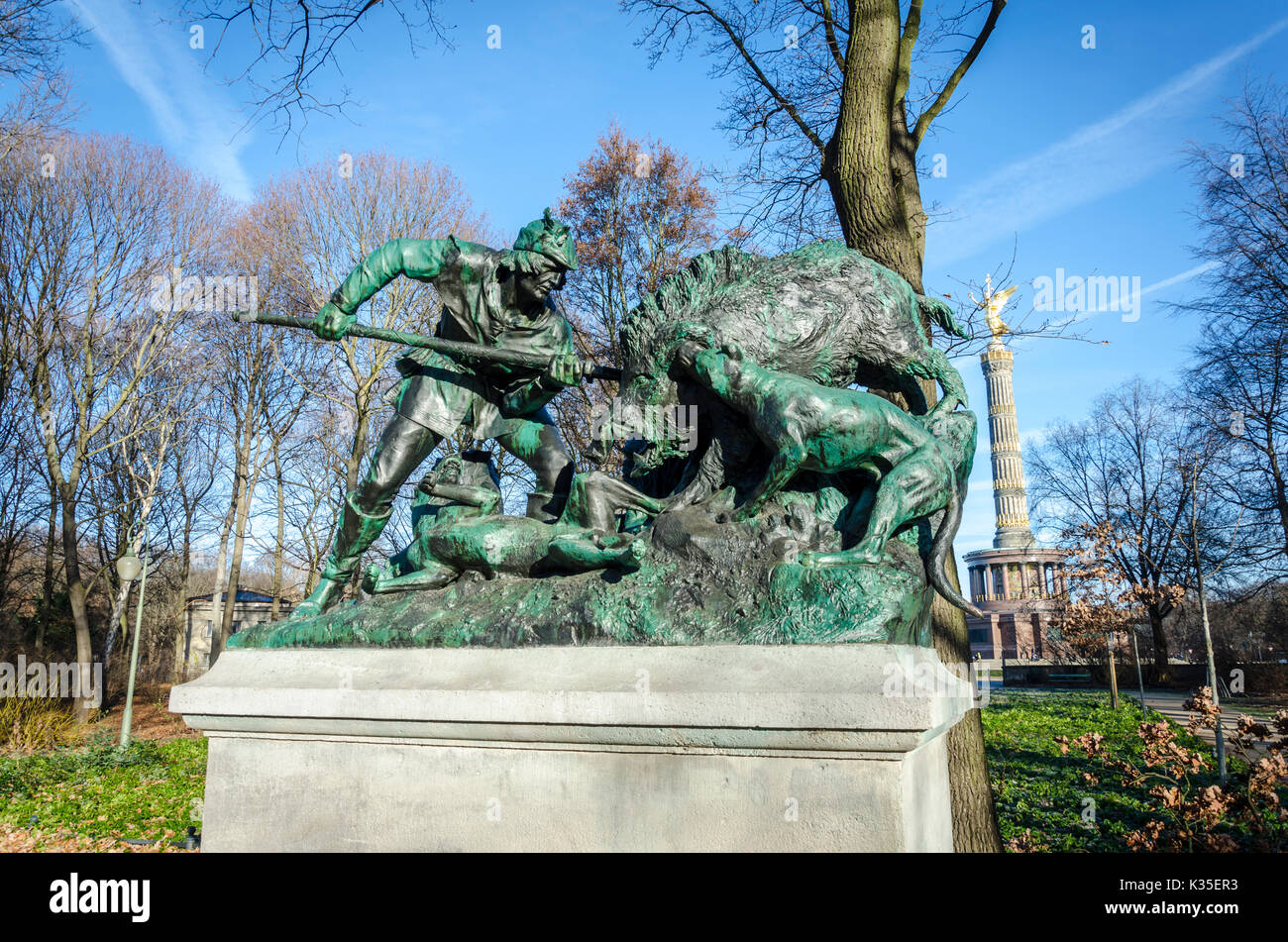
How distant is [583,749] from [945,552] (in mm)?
1541

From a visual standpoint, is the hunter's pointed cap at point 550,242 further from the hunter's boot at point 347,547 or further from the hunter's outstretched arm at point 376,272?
the hunter's boot at point 347,547

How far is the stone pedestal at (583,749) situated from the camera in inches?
99.2

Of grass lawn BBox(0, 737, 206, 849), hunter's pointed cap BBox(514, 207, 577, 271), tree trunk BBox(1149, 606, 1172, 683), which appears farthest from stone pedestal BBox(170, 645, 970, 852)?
tree trunk BBox(1149, 606, 1172, 683)

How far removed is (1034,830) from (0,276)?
19.8m

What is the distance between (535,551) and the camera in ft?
12.2

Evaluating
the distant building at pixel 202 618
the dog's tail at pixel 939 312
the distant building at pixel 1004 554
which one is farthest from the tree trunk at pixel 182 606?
the distant building at pixel 1004 554

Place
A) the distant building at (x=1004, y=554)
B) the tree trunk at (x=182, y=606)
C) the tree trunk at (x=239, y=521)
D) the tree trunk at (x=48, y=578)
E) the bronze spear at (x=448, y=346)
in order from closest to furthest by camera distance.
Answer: the bronze spear at (x=448, y=346) < the tree trunk at (x=48, y=578) < the tree trunk at (x=239, y=521) < the tree trunk at (x=182, y=606) < the distant building at (x=1004, y=554)

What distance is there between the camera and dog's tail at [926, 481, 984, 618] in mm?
3162

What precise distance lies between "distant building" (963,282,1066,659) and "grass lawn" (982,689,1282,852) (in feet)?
130

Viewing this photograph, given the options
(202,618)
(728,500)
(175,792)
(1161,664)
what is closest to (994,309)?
(728,500)

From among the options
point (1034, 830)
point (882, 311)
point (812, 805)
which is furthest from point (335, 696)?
point (1034, 830)

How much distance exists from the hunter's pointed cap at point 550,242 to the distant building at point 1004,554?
52.0 metres

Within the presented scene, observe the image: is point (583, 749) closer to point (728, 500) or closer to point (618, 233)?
point (728, 500)
